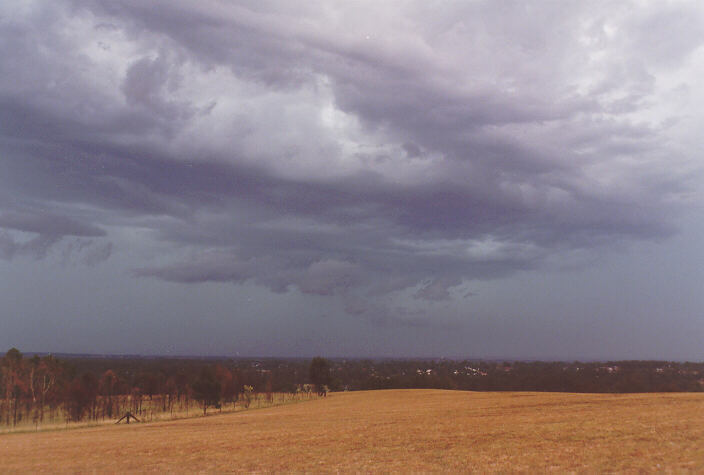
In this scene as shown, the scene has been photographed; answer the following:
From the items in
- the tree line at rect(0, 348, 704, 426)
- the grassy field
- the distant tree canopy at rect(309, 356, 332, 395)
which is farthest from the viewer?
the distant tree canopy at rect(309, 356, 332, 395)

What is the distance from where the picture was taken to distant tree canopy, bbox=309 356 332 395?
476 ft

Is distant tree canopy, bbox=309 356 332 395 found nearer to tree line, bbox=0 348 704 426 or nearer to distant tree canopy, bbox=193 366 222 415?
tree line, bbox=0 348 704 426

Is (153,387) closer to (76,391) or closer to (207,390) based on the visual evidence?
(207,390)

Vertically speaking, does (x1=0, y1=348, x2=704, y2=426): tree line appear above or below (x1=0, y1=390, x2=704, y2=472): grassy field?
below

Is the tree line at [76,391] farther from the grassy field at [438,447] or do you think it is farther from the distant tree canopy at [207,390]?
the grassy field at [438,447]

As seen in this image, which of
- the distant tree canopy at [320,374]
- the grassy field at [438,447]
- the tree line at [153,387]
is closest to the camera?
the grassy field at [438,447]

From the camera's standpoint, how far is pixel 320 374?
477 feet

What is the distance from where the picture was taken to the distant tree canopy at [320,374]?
5714 inches

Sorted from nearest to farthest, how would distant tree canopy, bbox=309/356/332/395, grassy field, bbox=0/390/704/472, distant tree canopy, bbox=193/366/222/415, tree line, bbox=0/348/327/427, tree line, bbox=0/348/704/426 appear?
grassy field, bbox=0/390/704/472
tree line, bbox=0/348/327/427
tree line, bbox=0/348/704/426
distant tree canopy, bbox=193/366/222/415
distant tree canopy, bbox=309/356/332/395

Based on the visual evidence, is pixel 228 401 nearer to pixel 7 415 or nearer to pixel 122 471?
pixel 7 415

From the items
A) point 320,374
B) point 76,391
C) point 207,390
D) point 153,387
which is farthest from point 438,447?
point 320,374

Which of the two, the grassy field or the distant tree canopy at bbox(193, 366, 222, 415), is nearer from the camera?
the grassy field

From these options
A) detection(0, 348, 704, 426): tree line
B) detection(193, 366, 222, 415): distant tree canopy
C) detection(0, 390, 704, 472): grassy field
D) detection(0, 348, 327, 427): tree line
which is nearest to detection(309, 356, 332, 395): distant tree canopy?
detection(0, 348, 704, 426): tree line

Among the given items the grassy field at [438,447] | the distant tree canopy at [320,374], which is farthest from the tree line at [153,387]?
the grassy field at [438,447]
